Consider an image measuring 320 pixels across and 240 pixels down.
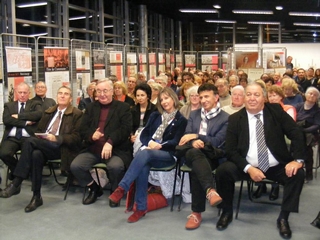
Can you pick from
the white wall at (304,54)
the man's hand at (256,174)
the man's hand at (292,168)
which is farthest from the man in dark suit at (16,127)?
the white wall at (304,54)

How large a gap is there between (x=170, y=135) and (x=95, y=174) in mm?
1028

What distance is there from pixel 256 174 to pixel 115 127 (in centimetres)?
161

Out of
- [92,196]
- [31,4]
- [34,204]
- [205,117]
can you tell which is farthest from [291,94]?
[31,4]

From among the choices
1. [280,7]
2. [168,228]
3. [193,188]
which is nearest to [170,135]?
[193,188]

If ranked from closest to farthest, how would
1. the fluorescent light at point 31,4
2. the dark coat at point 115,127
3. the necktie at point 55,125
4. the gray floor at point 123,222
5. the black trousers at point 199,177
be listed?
the gray floor at point 123,222 < the black trousers at point 199,177 < the dark coat at point 115,127 < the necktie at point 55,125 < the fluorescent light at point 31,4

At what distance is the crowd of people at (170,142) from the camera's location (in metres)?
3.85

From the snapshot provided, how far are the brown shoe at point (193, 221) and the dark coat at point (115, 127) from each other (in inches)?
37.6

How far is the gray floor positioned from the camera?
3.72 m

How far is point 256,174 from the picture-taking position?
3730 millimetres

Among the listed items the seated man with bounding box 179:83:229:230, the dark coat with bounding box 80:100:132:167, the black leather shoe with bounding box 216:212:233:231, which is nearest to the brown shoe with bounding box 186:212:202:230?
the seated man with bounding box 179:83:229:230

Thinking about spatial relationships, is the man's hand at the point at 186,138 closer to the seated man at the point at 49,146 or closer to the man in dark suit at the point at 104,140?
the man in dark suit at the point at 104,140

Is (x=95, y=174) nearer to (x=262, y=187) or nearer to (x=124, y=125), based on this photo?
(x=124, y=125)

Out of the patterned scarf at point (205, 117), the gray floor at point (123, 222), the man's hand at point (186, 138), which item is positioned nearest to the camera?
the gray floor at point (123, 222)

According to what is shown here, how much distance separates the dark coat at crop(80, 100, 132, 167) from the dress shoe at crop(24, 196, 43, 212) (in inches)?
28.8
